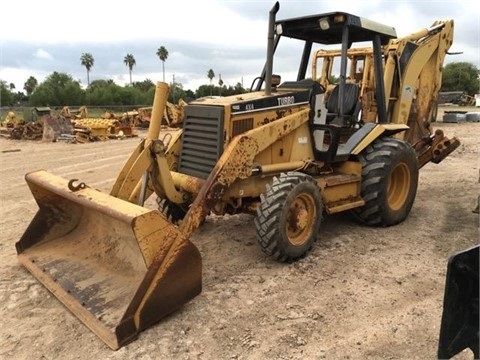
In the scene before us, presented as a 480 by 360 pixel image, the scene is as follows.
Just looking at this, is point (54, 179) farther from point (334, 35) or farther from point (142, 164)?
point (334, 35)

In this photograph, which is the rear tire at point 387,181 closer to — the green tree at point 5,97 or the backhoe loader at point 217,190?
the backhoe loader at point 217,190

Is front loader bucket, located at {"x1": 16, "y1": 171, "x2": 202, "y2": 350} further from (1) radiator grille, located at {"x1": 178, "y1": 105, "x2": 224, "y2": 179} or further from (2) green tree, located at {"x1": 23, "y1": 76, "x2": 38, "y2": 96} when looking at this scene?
(2) green tree, located at {"x1": 23, "y1": 76, "x2": 38, "y2": 96}

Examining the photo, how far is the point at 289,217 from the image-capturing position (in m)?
4.44

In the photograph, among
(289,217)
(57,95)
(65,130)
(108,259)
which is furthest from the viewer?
(57,95)

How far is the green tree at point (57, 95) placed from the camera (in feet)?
160

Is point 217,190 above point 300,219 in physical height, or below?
above


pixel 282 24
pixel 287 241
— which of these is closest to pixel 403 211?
pixel 287 241

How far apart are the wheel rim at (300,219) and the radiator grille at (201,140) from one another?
92 cm

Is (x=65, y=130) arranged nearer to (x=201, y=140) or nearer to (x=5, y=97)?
(x=201, y=140)

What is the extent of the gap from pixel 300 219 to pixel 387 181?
5.07ft

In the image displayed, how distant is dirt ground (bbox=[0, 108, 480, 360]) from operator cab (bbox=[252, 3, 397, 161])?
124 cm

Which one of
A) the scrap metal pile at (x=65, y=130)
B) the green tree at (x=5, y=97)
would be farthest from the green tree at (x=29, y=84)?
the scrap metal pile at (x=65, y=130)

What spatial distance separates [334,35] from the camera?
588 centimetres

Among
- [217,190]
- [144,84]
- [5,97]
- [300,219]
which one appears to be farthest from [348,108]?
[144,84]
